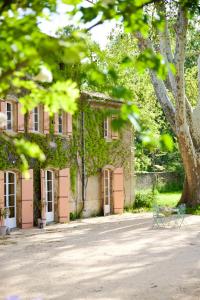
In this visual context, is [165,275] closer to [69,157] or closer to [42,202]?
[42,202]

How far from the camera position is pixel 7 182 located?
44.2ft

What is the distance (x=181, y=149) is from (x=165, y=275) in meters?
10.0

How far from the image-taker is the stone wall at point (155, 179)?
26109 millimetres

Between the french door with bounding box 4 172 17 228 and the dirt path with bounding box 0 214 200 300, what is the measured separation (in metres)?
0.82

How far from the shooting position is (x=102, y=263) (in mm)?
8250

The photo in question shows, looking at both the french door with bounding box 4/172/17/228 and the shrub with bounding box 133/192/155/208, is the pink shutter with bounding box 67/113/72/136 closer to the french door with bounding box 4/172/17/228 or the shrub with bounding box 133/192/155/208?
the french door with bounding box 4/172/17/228

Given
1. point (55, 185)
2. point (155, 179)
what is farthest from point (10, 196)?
point (155, 179)

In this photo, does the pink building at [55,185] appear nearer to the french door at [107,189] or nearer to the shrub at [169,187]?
the french door at [107,189]

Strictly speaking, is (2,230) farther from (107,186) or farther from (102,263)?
(107,186)

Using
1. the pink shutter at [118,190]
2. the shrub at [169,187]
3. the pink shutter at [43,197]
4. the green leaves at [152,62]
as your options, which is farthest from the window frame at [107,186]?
the green leaves at [152,62]

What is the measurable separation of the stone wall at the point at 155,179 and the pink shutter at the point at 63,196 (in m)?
9.96

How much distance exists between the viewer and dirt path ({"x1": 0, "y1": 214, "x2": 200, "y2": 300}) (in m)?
6.27

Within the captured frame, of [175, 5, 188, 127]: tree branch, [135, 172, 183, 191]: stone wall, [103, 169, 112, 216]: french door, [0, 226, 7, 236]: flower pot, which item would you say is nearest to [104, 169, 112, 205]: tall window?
[103, 169, 112, 216]: french door

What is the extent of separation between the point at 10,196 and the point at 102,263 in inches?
233
